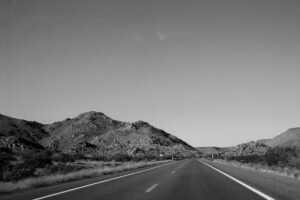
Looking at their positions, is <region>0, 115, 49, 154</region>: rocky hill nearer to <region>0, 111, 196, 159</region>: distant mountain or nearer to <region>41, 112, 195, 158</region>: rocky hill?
<region>0, 111, 196, 159</region>: distant mountain

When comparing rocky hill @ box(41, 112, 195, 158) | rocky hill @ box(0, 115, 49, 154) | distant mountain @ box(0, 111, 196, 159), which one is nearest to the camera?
rocky hill @ box(0, 115, 49, 154)

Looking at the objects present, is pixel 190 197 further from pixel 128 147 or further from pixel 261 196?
pixel 128 147

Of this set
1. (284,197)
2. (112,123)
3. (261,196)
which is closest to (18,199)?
(261,196)

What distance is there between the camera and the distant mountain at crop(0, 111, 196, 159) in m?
114

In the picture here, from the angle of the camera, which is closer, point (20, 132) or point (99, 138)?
point (20, 132)

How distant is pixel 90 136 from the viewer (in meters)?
141

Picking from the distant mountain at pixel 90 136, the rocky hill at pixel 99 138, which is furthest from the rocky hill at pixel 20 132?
the rocky hill at pixel 99 138

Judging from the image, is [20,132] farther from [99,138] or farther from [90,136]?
[99,138]

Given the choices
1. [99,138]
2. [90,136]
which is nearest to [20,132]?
[90,136]

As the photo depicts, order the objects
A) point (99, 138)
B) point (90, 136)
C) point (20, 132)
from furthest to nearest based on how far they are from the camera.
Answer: point (90, 136), point (99, 138), point (20, 132)

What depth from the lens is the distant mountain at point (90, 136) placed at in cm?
11425

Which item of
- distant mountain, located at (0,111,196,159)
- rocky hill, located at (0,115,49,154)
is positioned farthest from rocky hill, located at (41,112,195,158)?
rocky hill, located at (0,115,49,154)

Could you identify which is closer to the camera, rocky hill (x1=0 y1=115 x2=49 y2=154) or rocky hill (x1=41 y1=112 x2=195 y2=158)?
rocky hill (x1=0 y1=115 x2=49 y2=154)

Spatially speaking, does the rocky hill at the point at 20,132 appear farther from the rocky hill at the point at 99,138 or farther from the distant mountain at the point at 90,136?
the rocky hill at the point at 99,138
